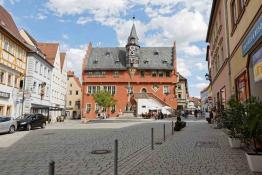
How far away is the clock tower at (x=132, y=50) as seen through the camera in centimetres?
7425

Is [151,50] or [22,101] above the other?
[151,50]

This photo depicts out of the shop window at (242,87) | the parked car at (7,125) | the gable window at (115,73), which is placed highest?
the gable window at (115,73)

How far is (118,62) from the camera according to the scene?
76.6 metres

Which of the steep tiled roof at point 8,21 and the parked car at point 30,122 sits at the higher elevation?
the steep tiled roof at point 8,21

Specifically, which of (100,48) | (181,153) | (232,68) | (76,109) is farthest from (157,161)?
(76,109)

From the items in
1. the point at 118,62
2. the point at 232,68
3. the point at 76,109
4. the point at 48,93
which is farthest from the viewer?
the point at 76,109

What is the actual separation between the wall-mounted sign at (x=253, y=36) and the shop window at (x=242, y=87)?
2060mm

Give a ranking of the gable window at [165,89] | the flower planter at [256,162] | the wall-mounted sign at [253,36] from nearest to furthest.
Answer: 1. the flower planter at [256,162]
2. the wall-mounted sign at [253,36]
3. the gable window at [165,89]

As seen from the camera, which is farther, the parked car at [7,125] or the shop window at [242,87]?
A: the parked car at [7,125]

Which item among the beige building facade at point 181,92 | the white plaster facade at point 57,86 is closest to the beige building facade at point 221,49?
the white plaster facade at point 57,86

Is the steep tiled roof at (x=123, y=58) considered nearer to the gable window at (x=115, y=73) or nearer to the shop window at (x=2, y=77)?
the gable window at (x=115, y=73)

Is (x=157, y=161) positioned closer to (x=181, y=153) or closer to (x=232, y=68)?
(x=181, y=153)

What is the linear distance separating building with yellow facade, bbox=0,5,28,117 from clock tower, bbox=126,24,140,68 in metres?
39.0

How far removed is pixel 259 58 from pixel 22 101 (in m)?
31.7
